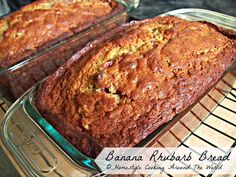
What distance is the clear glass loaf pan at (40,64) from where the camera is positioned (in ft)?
4.54

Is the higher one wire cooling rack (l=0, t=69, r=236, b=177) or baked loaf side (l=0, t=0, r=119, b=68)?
baked loaf side (l=0, t=0, r=119, b=68)

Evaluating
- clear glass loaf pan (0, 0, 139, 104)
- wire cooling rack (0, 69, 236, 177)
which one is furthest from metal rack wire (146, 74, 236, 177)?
clear glass loaf pan (0, 0, 139, 104)

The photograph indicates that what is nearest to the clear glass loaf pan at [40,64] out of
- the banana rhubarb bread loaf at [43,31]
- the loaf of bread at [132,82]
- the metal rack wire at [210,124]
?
the banana rhubarb bread loaf at [43,31]

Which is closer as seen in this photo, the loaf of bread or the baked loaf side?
the loaf of bread

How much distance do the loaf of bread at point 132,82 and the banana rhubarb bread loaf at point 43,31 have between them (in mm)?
249

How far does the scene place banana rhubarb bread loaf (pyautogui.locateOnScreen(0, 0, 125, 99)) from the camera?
4.67 ft

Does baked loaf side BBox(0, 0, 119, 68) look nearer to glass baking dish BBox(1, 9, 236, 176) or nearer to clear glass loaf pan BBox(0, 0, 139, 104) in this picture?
clear glass loaf pan BBox(0, 0, 139, 104)

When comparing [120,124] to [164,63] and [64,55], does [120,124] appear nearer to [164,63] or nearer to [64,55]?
[164,63]

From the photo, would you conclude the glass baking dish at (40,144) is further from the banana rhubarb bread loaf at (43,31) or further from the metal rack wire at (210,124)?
the banana rhubarb bread loaf at (43,31)

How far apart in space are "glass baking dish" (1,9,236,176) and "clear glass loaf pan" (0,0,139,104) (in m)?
0.30

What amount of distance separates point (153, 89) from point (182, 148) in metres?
0.30

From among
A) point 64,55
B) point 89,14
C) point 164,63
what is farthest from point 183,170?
point 89,14

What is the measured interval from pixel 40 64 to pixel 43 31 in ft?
0.64

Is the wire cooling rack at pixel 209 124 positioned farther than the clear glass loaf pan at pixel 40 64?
No
